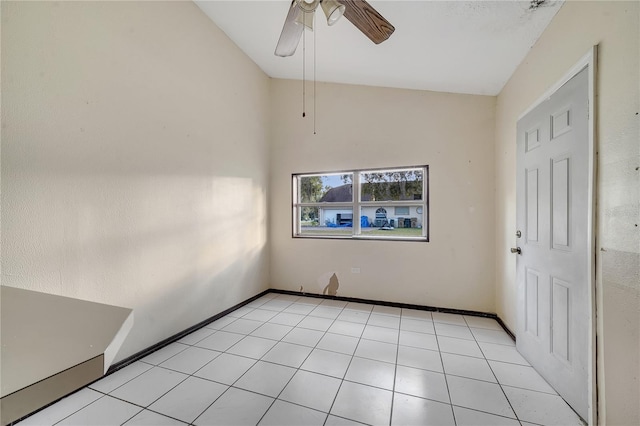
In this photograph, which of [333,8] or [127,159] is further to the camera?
[127,159]

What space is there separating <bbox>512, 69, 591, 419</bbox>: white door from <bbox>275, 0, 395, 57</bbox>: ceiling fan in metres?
1.33

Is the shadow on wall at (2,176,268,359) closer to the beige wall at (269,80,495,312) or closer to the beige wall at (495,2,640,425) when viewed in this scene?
the beige wall at (269,80,495,312)

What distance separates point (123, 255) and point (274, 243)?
224cm

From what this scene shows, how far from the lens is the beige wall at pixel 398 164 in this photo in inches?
121

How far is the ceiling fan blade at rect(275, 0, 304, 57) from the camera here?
176 centimetres

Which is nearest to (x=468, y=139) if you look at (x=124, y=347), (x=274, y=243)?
(x=274, y=243)

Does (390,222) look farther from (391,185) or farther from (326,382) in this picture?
(326,382)

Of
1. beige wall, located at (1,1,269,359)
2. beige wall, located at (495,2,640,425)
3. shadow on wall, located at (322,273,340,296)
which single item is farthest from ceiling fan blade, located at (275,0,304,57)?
shadow on wall, located at (322,273,340,296)

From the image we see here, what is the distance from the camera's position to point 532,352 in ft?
6.76

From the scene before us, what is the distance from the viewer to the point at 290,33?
1.94 m

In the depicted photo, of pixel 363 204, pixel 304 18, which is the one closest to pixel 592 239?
pixel 304 18

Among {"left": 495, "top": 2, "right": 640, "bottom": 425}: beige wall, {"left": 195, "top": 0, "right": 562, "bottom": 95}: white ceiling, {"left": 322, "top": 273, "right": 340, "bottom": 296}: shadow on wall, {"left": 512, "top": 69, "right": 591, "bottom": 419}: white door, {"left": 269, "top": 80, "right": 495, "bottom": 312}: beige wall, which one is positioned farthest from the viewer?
{"left": 322, "top": 273, "right": 340, "bottom": 296}: shadow on wall

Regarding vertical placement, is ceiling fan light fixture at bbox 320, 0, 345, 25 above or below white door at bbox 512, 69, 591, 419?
above

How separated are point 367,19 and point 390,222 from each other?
252 cm
